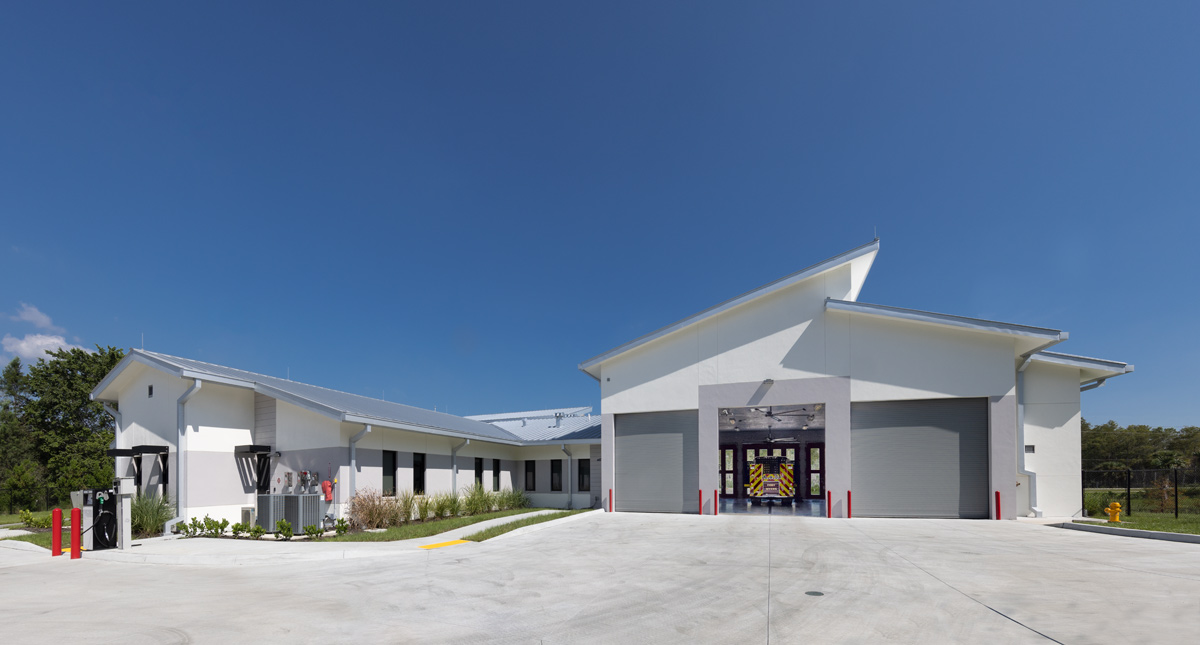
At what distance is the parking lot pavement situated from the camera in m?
6.34

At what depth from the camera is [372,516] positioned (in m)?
16.9

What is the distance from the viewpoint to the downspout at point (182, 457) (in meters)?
16.5

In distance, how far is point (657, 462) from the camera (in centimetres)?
2161

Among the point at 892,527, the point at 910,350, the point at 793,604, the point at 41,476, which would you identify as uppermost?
the point at 910,350

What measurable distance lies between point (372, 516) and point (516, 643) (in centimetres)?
1228

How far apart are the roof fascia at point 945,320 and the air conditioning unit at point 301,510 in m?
16.1

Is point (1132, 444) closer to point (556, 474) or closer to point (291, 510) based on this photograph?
point (556, 474)

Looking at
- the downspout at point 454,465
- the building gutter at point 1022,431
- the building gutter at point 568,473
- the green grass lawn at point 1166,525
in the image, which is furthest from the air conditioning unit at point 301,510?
the building gutter at point 1022,431

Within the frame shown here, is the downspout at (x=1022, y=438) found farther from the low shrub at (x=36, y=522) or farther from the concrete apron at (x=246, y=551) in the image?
the low shrub at (x=36, y=522)

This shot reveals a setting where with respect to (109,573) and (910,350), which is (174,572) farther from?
(910,350)

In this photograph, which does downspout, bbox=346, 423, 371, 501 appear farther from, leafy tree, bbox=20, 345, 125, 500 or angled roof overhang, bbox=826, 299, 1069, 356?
leafy tree, bbox=20, 345, 125, 500

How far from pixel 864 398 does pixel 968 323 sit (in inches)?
142

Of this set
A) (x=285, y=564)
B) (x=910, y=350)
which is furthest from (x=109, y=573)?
(x=910, y=350)

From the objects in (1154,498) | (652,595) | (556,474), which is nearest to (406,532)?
(652,595)
